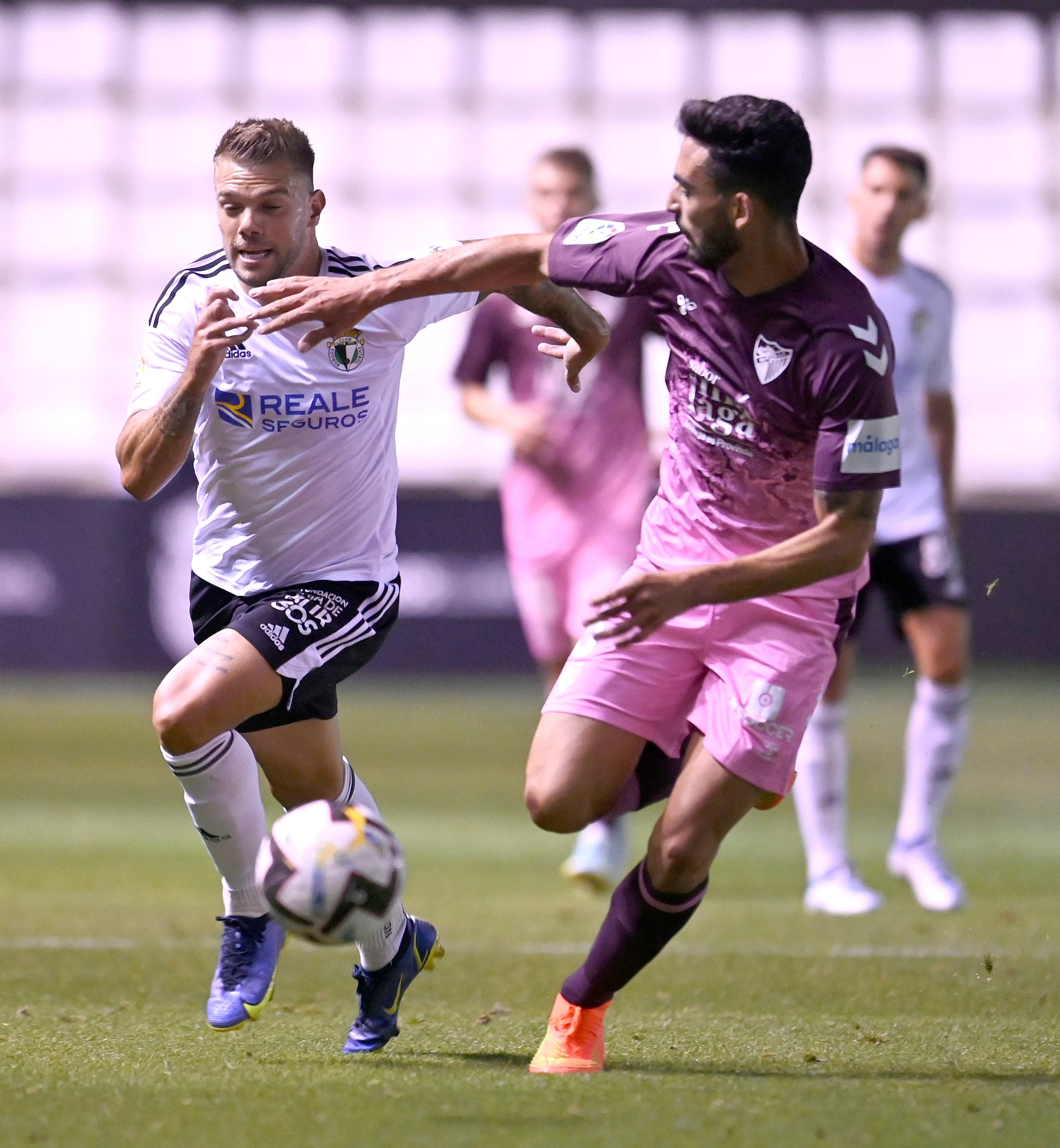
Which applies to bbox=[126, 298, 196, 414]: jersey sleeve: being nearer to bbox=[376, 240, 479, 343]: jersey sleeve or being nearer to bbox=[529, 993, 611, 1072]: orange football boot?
bbox=[376, 240, 479, 343]: jersey sleeve

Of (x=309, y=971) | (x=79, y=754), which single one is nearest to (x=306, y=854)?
(x=309, y=971)

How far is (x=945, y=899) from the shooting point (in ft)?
22.4

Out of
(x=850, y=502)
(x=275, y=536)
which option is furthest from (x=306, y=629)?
(x=850, y=502)

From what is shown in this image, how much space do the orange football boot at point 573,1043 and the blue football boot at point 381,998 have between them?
1.29ft

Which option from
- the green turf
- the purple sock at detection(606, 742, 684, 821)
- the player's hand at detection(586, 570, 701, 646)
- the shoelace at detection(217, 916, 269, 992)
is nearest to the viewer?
the green turf

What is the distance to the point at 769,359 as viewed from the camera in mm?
4027

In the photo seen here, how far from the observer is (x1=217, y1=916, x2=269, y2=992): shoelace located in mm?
4465

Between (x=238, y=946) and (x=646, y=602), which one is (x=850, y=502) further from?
(x=238, y=946)

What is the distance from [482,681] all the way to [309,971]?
9717 mm

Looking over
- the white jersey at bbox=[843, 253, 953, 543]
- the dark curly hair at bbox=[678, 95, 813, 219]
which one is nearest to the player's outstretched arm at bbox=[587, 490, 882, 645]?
the dark curly hair at bbox=[678, 95, 813, 219]

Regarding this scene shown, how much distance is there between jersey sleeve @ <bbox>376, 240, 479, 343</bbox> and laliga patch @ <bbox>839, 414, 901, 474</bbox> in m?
1.10

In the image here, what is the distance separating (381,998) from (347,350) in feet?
5.13

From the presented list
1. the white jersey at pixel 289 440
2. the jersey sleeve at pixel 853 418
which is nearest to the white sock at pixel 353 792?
the white jersey at pixel 289 440

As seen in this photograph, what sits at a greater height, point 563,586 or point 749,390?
point 749,390
